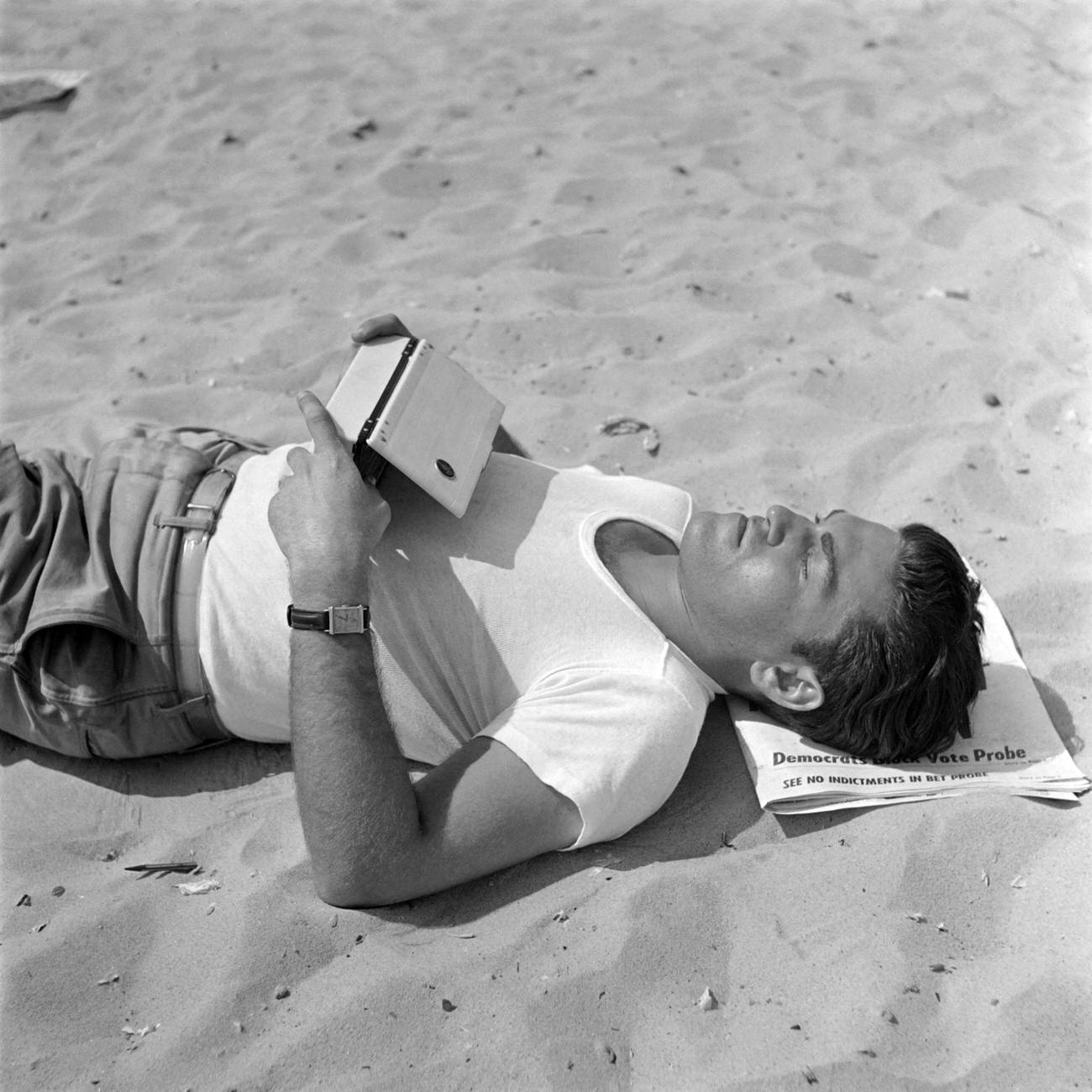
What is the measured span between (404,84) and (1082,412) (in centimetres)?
361

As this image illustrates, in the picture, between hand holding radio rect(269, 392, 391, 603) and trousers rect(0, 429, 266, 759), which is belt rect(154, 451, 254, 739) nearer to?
trousers rect(0, 429, 266, 759)

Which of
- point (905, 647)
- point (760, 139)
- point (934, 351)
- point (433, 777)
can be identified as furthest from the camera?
point (760, 139)

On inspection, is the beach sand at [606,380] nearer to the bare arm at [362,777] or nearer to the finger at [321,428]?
the bare arm at [362,777]

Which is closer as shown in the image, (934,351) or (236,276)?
(934,351)

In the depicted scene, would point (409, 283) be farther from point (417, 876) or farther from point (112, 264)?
point (417, 876)

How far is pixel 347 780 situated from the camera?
211 centimetres

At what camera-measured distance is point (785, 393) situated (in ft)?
12.0

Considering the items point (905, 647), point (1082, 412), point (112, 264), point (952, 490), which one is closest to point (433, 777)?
point (905, 647)

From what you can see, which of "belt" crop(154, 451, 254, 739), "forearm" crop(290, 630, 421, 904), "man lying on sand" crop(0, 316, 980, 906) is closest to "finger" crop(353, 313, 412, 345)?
"man lying on sand" crop(0, 316, 980, 906)

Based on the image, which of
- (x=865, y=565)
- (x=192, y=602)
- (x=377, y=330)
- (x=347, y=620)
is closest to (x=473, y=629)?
(x=347, y=620)

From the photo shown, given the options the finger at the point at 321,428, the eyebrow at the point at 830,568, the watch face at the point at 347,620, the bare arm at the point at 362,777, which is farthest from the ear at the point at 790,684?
the finger at the point at 321,428

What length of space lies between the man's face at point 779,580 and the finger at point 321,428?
0.78 meters

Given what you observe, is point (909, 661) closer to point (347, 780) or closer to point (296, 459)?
point (347, 780)

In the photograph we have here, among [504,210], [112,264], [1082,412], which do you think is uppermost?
[112,264]
